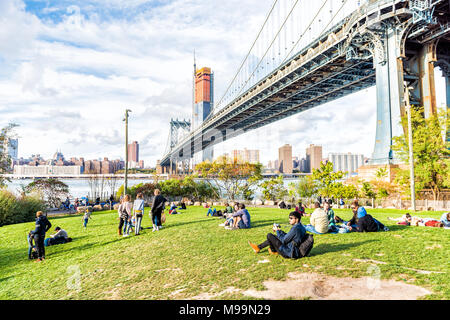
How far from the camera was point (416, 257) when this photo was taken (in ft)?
16.5

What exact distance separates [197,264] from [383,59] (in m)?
20.7

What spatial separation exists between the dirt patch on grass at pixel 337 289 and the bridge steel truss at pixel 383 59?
13.9 metres

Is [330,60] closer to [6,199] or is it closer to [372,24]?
[372,24]

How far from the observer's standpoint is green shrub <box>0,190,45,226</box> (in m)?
15.4

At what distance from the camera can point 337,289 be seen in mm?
3816

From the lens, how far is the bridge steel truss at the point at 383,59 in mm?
18766

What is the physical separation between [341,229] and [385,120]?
1498cm

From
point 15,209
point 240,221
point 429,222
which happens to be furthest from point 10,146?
point 429,222

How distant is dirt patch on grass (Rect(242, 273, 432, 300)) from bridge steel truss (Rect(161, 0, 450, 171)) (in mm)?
13911

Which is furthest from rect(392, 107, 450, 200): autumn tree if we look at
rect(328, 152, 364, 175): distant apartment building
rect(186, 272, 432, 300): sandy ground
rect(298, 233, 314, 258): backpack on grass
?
rect(328, 152, 364, 175): distant apartment building

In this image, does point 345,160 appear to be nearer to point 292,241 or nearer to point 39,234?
point 292,241

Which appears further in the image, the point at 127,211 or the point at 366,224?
the point at 127,211

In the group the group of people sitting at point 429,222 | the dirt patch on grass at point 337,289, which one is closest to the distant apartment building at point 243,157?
the group of people sitting at point 429,222

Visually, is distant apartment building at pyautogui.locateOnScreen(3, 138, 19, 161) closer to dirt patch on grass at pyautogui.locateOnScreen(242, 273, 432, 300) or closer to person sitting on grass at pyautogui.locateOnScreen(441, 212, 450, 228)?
dirt patch on grass at pyautogui.locateOnScreen(242, 273, 432, 300)
